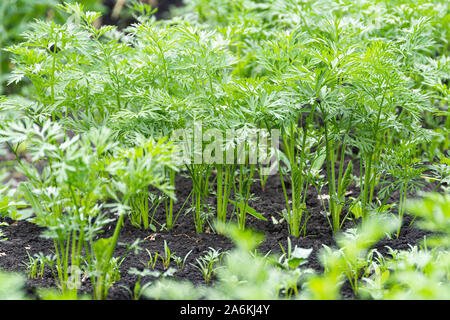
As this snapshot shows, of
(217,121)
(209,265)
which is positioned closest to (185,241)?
(209,265)

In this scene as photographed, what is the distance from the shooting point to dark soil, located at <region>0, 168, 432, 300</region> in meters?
1.96

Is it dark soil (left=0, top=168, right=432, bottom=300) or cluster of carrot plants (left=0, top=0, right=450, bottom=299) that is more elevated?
cluster of carrot plants (left=0, top=0, right=450, bottom=299)

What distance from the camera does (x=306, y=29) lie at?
103 inches

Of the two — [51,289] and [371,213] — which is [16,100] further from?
[371,213]

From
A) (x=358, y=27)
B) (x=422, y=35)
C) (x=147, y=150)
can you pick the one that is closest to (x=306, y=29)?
(x=358, y=27)

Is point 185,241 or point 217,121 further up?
point 217,121

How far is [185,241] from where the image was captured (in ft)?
7.54

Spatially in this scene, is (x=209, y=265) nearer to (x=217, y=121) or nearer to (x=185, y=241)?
A: (x=185, y=241)

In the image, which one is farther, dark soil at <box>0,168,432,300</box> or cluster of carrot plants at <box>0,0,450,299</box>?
dark soil at <box>0,168,432,300</box>

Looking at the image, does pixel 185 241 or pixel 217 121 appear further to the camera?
pixel 185 241

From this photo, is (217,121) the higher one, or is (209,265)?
(217,121)

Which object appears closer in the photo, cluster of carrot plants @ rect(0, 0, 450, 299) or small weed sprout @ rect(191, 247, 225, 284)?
cluster of carrot plants @ rect(0, 0, 450, 299)

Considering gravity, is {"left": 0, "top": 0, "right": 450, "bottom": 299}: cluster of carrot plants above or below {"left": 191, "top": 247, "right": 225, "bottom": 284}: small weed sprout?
above
